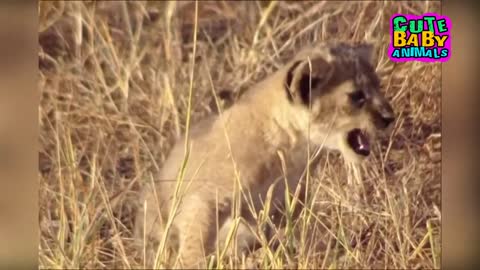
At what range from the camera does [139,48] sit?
157cm

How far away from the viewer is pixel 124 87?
5.19ft

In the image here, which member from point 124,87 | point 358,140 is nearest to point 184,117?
point 124,87

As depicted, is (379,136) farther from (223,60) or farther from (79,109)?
(79,109)

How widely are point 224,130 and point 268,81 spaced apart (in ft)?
0.46

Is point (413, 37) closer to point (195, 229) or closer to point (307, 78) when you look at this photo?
point (307, 78)

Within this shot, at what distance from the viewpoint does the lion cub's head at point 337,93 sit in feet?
5.10

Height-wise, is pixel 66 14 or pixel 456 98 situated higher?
pixel 66 14

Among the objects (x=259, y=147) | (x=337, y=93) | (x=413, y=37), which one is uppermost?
(x=413, y=37)

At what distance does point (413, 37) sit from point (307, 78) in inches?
9.5

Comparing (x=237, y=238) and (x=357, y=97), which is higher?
(x=357, y=97)

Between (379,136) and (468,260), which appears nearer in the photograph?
(379,136)

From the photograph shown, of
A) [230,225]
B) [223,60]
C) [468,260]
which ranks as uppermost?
[223,60]

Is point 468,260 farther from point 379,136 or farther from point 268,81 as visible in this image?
point 268,81

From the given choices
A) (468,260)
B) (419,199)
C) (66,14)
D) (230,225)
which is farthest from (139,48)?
(468,260)
